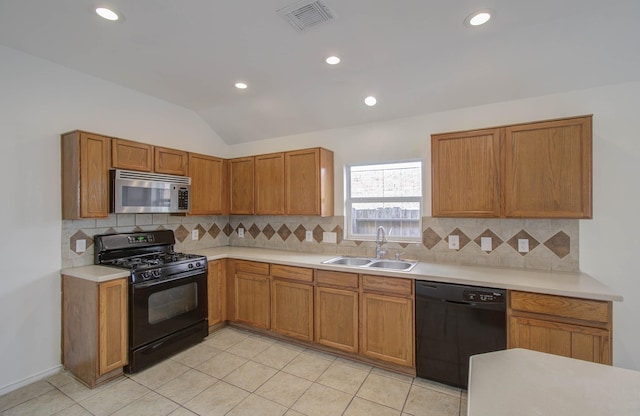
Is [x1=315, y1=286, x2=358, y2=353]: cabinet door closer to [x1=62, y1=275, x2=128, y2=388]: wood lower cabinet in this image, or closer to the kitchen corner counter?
the kitchen corner counter

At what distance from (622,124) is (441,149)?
1.37m

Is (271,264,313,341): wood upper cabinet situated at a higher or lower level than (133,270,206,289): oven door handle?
lower

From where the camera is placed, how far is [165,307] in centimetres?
291

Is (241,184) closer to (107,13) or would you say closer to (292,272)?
(292,272)

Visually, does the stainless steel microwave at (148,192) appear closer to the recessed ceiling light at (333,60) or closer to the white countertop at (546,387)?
the recessed ceiling light at (333,60)

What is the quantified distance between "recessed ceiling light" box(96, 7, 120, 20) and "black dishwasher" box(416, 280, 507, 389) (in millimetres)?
2982

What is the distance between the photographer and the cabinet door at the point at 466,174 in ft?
8.34

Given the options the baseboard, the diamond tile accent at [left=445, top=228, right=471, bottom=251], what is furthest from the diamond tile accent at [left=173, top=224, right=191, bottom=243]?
the diamond tile accent at [left=445, top=228, right=471, bottom=251]

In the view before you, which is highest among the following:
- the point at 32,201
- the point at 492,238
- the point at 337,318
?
the point at 32,201

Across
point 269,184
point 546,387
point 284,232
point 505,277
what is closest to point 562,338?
point 505,277

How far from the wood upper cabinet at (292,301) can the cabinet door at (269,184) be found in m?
0.83

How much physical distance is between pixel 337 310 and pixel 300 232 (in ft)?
4.24

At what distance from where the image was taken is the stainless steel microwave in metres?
2.83

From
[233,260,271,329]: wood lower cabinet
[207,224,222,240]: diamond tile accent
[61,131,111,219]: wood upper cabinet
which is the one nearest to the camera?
[61,131,111,219]: wood upper cabinet
